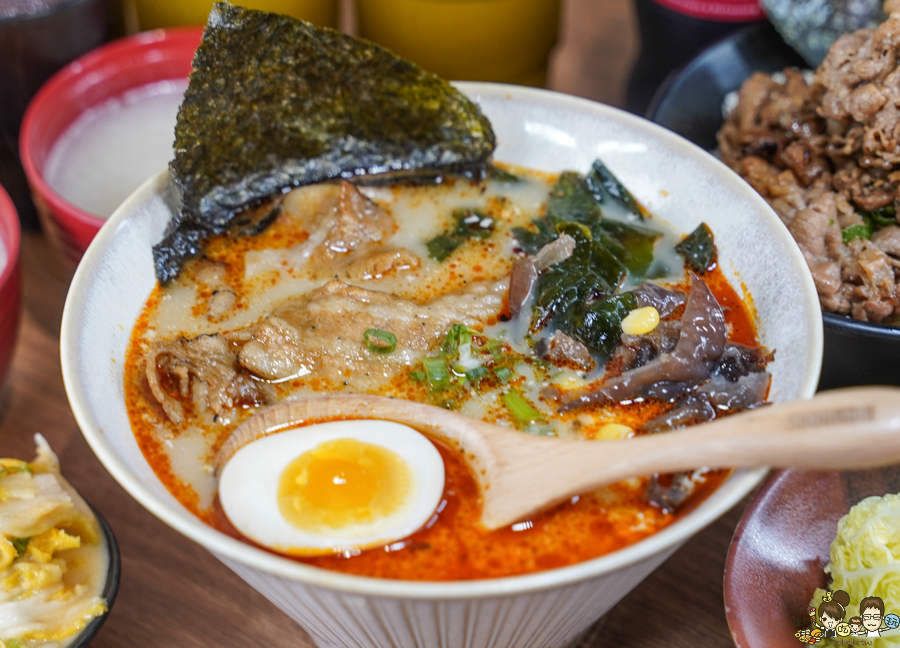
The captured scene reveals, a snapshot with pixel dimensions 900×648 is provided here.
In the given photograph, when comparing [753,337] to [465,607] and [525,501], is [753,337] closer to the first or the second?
[525,501]

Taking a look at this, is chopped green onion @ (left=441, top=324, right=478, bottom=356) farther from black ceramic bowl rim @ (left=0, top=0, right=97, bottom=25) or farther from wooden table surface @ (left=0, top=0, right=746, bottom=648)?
black ceramic bowl rim @ (left=0, top=0, right=97, bottom=25)

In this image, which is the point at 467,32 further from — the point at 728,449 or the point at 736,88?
the point at 728,449

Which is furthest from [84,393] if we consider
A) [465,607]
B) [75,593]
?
[465,607]

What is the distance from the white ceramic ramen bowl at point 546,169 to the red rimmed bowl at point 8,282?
43 centimetres

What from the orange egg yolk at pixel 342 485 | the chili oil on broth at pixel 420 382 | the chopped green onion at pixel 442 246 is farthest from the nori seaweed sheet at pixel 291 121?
the orange egg yolk at pixel 342 485

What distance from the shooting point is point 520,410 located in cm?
152

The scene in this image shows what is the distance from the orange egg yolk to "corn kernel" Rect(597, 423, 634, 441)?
14.8 inches

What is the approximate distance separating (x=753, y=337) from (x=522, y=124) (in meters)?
0.85

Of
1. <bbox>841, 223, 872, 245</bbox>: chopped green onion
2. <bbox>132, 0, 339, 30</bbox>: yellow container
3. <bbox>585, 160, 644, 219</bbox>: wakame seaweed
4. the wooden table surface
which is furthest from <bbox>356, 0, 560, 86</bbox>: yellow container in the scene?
the wooden table surface

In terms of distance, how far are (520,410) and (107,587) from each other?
93 centimetres

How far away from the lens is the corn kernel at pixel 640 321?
1.62 meters

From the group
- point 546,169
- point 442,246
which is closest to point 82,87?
point 442,246

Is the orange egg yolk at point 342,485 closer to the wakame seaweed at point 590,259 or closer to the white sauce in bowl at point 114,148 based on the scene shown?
the wakame seaweed at point 590,259

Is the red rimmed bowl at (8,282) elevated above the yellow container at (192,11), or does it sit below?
below
